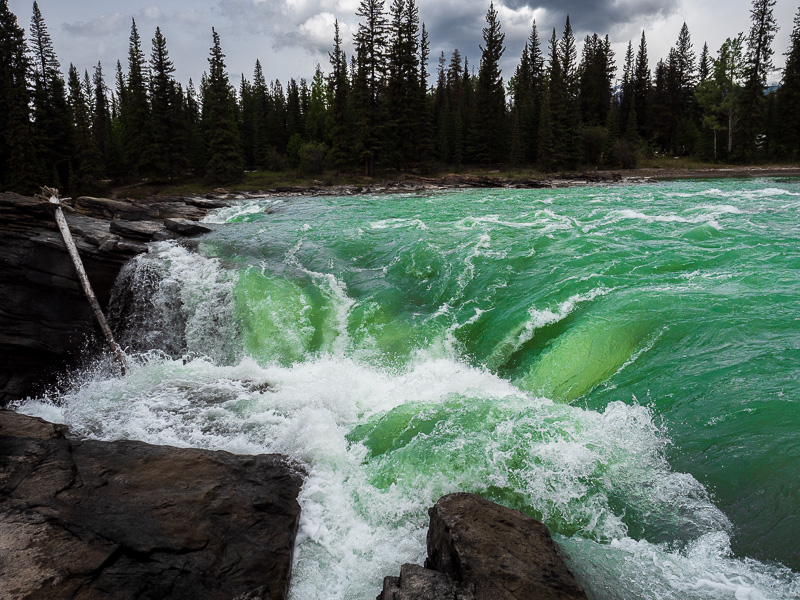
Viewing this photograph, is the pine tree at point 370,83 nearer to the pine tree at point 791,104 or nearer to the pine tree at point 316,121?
the pine tree at point 316,121

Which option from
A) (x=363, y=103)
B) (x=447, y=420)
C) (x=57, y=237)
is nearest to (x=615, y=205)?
(x=447, y=420)

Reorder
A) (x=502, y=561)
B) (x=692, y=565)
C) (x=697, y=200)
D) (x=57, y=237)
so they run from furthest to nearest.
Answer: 1. (x=697, y=200)
2. (x=57, y=237)
3. (x=692, y=565)
4. (x=502, y=561)

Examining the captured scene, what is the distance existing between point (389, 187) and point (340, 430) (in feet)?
129

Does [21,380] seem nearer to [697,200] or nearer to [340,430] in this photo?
[340,430]

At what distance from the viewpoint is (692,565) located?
4414mm

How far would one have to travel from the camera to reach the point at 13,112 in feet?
128

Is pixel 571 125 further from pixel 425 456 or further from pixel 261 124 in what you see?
pixel 425 456

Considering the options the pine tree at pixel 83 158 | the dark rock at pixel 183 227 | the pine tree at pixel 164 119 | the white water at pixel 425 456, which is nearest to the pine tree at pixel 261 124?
the pine tree at pixel 164 119

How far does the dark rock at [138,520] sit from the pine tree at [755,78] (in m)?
65.3

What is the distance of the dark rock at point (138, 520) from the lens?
4.07 meters

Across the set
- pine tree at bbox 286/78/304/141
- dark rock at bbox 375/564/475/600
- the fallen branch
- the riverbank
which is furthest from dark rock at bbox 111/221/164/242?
pine tree at bbox 286/78/304/141

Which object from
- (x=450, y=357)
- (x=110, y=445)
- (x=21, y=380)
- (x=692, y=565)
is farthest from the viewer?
(x=21, y=380)

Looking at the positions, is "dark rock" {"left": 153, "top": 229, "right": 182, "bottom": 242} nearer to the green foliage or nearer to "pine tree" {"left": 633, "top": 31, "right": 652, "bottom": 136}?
the green foliage

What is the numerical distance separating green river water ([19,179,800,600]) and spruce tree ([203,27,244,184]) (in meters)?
40.0
